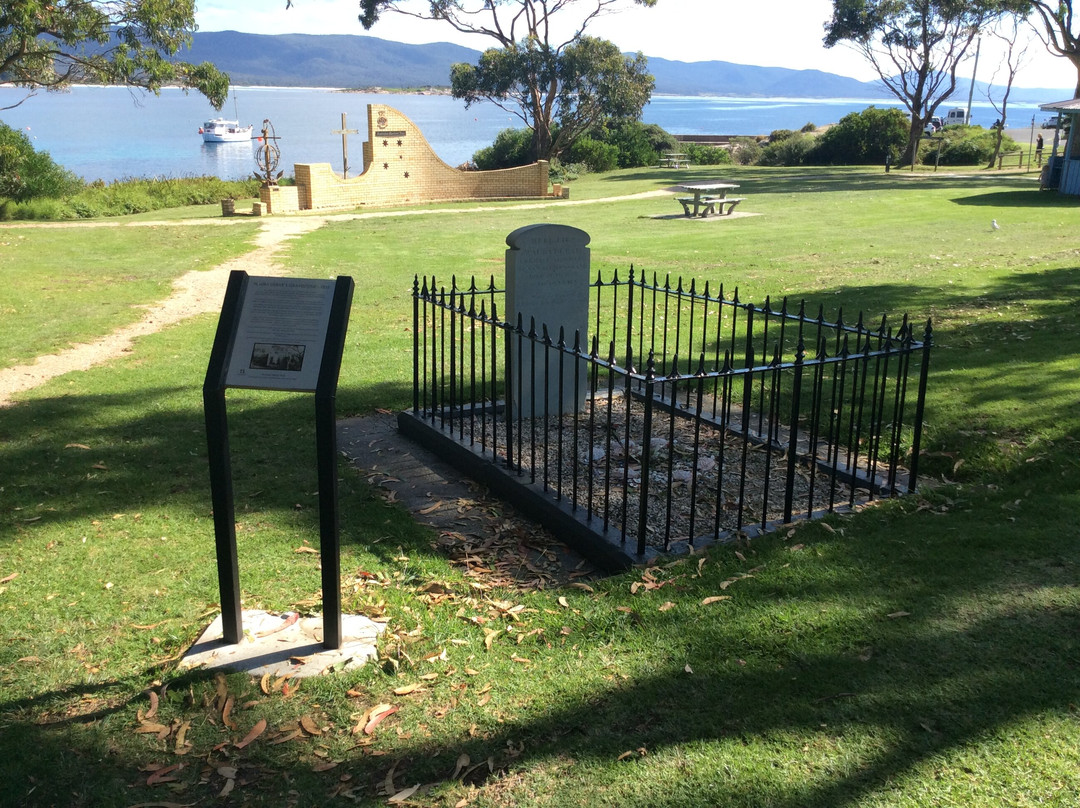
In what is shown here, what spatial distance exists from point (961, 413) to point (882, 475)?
57.0 inches

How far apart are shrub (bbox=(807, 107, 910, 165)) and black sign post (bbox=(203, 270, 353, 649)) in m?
50.3

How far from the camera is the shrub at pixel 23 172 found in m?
28.6

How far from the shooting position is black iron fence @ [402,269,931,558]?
5.57m

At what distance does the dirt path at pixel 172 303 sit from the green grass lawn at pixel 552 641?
1.47m

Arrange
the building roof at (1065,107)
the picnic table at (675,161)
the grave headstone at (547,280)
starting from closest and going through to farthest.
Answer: the grave headstone at (547,280) → the building roof at (1065,107) → the picnic table at (675,161)

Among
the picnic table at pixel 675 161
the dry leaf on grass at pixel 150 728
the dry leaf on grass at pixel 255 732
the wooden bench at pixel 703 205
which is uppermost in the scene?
the picnic table at pixel 675 161

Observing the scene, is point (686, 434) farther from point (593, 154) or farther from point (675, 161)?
point (593, 154)

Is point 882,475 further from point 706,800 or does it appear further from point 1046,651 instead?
point 706,800

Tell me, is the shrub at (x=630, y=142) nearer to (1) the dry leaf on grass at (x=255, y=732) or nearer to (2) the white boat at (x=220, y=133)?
(1) the dry leaf on grass at (x=255, y=732)

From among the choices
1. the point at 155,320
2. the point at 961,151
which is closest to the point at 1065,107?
the point at 961,151

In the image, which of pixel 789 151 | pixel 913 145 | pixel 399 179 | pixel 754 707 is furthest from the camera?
pixel 789 151

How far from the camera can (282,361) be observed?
418 cm

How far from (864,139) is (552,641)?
51306 mm

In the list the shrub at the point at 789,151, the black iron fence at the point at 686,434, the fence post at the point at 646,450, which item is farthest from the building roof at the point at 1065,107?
the fence post at the point at 646,450
